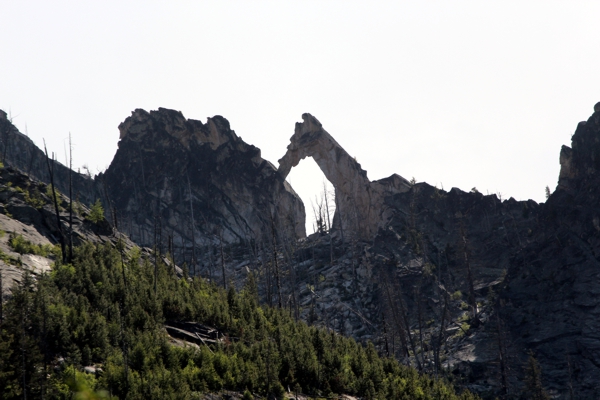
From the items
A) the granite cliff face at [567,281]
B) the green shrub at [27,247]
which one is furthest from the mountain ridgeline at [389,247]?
the green shrub at [27,247]

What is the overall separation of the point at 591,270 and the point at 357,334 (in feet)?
79.5

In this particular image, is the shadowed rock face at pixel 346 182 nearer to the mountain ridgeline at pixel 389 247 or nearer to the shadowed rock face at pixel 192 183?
the mountain ridgeline at pixel 389 247

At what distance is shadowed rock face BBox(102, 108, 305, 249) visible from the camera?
85.9 meters

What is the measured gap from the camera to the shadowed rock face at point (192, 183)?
85938 millimetres

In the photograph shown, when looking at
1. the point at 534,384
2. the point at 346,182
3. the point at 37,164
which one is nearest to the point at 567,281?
the point at 534,384

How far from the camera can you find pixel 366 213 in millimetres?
81938

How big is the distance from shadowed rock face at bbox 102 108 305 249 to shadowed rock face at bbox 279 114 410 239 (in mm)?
8102

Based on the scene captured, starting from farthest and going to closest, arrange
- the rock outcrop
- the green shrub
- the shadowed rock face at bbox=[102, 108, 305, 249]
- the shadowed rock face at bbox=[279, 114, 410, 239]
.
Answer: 1. the rock outcrop
2. the shadowed rock face at bbox=[102, 108, 305, 249]
3. the shadowed rock face at bbox=[279, 114, 410, 239]
4. the green shrub

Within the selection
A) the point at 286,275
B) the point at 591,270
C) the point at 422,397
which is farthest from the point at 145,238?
the point at 422,397

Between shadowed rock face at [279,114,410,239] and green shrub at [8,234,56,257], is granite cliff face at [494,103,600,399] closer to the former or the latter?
shadowed rock face at [279,114,410,239]

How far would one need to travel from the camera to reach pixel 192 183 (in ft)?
292

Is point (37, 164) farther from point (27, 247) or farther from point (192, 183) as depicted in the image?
point (27, 247)

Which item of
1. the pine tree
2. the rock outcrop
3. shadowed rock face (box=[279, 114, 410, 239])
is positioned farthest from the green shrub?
the rock outcrop

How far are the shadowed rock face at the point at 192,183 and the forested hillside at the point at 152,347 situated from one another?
175 ft
